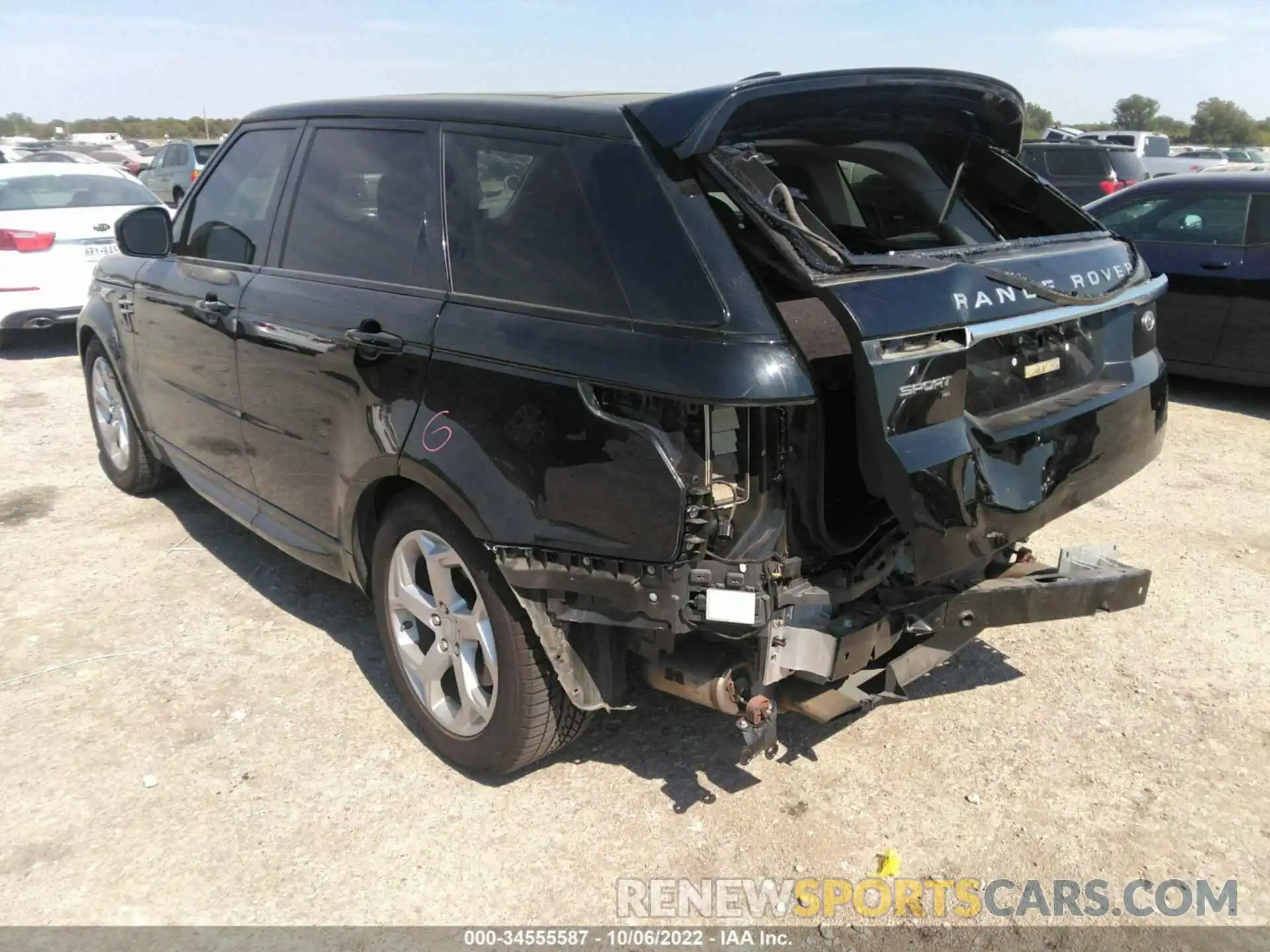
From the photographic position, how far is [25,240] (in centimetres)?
884

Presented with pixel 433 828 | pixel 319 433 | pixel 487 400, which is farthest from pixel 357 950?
pixel 319 433

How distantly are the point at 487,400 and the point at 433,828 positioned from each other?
127 centimetres

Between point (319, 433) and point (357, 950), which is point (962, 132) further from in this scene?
point (357, 950)

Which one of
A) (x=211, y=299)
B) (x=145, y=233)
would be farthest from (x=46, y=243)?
(x=211, y=299)

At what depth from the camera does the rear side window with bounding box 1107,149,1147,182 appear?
1460 centimetres

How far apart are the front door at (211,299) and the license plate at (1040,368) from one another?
268 cm

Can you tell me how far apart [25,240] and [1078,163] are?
13.4 metres

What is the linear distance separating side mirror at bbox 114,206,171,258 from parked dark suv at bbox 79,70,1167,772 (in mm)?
1040

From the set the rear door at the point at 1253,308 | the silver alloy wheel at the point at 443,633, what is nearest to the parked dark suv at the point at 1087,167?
the rear door at the point at 1253,308

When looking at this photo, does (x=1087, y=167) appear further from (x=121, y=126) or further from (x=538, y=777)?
(x=121, y=126)

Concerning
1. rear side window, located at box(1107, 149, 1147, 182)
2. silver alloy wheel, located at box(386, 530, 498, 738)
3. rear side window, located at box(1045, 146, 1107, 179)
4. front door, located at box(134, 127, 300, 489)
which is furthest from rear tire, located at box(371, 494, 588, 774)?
rear side window, located at box(1107, 149, 1147, 182)

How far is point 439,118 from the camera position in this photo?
3084 mm

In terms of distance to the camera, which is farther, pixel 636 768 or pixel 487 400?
pixel 636 768

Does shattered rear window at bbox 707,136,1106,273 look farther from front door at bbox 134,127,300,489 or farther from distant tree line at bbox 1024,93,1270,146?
distant tree line at bbox 1024,93,1270,146
